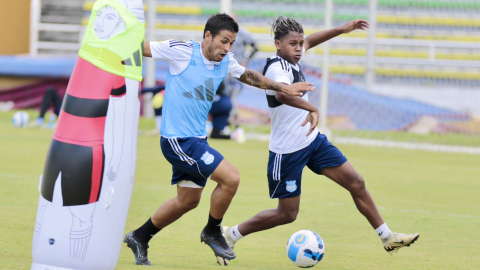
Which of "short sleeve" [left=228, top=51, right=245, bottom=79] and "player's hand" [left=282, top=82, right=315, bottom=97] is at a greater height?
"short sleeve" [left=228, top=51, right=245, bottom=79]

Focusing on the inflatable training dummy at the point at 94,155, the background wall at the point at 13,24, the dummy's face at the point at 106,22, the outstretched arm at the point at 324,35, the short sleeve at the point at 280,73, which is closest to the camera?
the inflatable training dummy at the point at 94,155

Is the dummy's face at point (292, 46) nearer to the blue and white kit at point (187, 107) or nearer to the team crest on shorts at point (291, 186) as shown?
the blue and white kit at point (187, 107)

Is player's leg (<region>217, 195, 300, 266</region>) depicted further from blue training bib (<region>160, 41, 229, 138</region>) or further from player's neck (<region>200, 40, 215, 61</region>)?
player's neck (<region>200, 40, 215, 61</region>)

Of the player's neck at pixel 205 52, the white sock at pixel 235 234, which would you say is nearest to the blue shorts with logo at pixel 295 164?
the white sock at pixel 235 234

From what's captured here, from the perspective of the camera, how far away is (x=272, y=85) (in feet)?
15.1

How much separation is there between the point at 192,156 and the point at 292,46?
1.31 metres

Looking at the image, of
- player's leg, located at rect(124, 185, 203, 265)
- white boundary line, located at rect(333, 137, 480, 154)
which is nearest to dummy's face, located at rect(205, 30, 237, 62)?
player's leg, located at rect(124, 185, 203, 265)

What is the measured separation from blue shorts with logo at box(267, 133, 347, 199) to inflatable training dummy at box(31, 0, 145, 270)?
1776 mm

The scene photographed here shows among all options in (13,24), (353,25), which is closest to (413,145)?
(353,25)

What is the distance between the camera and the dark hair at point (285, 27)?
501 centimetres

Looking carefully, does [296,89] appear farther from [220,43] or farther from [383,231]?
[383,231]

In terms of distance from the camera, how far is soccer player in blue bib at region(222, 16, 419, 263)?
500 cm

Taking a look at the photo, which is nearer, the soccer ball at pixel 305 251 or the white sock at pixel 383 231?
the soccer ball at pixel 305 251

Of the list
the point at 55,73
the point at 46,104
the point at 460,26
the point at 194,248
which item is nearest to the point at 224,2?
the point at 46,104
